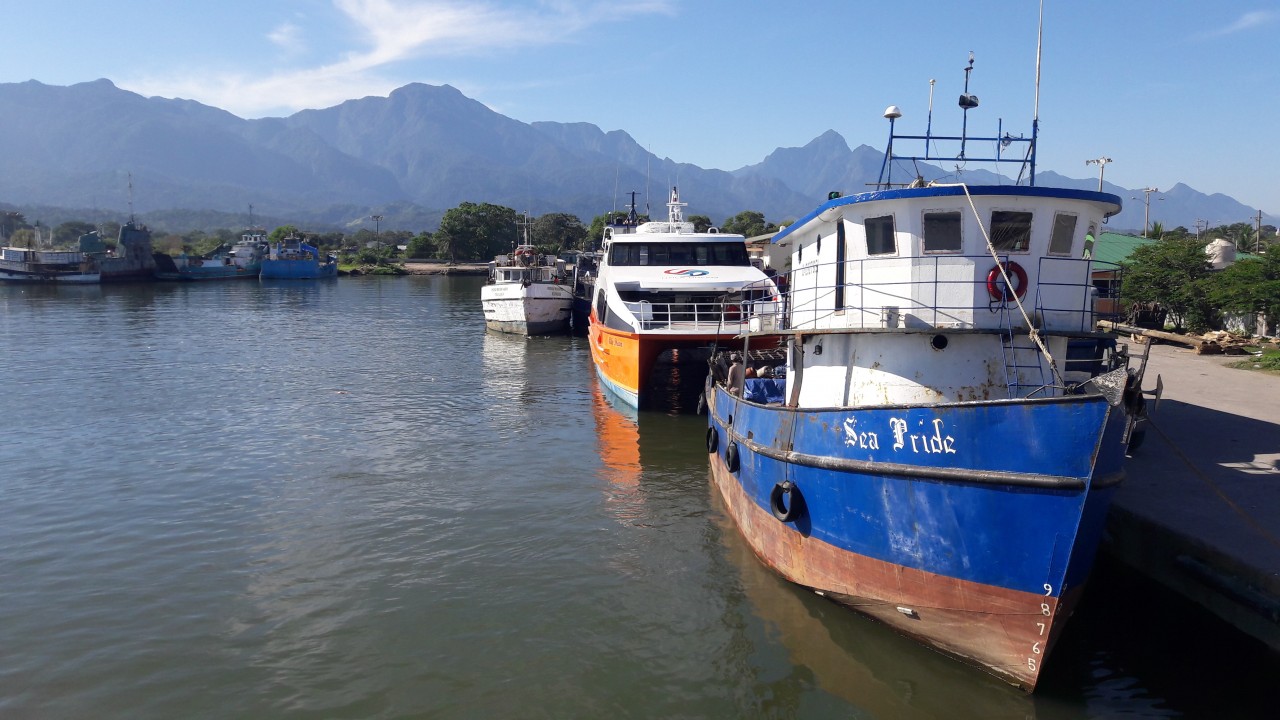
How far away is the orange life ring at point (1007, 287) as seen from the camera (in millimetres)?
9148

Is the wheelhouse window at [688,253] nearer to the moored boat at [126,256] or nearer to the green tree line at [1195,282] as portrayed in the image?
the green tree line at [1195,282]

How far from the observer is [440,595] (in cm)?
1023

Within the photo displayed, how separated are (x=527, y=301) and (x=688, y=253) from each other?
1610 cm

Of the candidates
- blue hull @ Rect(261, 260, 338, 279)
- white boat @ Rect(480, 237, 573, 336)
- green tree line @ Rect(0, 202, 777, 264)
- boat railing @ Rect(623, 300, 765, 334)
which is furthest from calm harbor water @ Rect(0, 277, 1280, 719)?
green tree line @ Rect(0, 202, 777, 264)

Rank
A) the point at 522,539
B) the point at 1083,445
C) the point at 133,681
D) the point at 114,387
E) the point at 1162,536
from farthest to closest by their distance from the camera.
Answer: the point at 114,387 → the point at 522,539 → the point at 1162,536 → the point at 133,681 → the point at 1083,445

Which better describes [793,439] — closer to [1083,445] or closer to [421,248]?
[1083,445]

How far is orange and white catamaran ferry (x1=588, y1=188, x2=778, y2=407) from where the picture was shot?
796 inches

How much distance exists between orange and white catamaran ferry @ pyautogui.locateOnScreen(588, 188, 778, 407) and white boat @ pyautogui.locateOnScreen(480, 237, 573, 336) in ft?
42.0

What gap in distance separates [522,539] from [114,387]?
1855cm

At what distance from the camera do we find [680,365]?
71.5 ft

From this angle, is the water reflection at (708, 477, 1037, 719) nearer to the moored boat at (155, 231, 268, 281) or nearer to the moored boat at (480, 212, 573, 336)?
the moored boat at (480, 212, 573, 336)

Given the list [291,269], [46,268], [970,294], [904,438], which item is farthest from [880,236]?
[291,269]

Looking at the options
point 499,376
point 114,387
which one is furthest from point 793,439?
point 114,387

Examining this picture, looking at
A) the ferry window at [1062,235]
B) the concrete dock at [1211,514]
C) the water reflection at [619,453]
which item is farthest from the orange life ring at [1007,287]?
the water reflection at [619,453]
